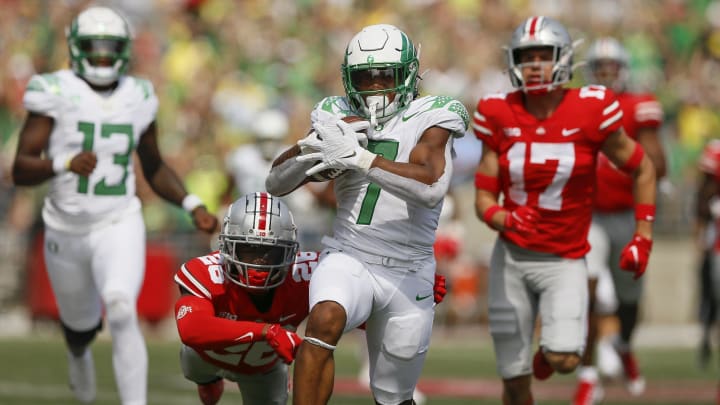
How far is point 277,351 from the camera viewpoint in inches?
216

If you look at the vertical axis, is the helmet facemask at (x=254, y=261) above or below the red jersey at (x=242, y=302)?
above

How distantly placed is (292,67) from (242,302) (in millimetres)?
11686

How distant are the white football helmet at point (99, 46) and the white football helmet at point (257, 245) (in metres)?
1.98

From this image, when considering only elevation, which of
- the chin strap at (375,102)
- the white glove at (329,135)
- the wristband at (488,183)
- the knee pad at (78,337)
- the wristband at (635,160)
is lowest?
the knee pad at (78,337)

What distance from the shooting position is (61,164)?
717 cm

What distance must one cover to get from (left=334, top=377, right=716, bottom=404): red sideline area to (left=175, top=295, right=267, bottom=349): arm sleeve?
411 cm

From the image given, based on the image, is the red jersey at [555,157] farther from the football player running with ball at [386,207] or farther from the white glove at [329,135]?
the white glove at [329,135]

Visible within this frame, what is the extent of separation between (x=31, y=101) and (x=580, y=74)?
9.58m

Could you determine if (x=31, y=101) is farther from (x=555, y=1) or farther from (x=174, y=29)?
(x=555, y=1)

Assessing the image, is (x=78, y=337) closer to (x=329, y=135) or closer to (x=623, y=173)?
(x=329, y=135)

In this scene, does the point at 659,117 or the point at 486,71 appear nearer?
the point at 659,117

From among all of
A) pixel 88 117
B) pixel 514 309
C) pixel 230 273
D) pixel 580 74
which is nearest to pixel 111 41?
pixel 88 117

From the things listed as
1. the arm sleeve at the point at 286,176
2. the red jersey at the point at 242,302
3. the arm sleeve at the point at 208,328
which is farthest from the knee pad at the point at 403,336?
the arm sleeve at the point at 286,176

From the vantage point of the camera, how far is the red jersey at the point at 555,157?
7.00m
